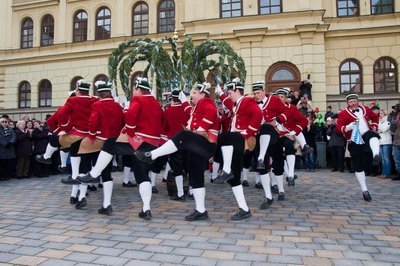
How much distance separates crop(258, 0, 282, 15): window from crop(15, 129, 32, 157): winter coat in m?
12.9

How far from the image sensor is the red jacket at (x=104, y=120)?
18.8 feet

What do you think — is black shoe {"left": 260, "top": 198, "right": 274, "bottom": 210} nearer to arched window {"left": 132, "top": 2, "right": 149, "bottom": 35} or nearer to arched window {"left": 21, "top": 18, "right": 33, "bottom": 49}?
arched window {"left": 132, "top": 2, "right": 149, "bottom": 35}

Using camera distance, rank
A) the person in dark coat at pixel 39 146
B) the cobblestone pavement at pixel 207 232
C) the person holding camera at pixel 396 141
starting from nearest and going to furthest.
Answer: the cobblestone pavement at pixel 207 232 < the person holding camera at pixel 396 141 < the person in dark coat at pixel 39 146

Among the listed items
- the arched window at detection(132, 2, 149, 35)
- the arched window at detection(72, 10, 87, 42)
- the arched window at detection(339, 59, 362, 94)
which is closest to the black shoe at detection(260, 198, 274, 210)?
the arched window at detection(339, 59, 362, 94)

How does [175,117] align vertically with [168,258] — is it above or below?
above

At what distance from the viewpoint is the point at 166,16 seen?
20.6 m

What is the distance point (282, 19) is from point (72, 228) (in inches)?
613

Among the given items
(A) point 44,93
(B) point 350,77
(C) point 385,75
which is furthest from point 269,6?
(A) point 44,93

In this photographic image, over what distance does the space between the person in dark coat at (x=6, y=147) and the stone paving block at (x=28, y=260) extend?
7.65m

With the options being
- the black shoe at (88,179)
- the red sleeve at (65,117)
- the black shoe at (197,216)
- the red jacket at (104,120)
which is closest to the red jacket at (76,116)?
the red sleeve at (65,117)

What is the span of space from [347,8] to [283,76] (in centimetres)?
492

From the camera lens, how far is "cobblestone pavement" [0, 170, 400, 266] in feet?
11.6

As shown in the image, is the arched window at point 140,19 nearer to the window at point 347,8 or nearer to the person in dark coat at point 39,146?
the window at point 347,8

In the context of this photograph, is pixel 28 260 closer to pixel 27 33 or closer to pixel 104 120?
pixel 104 120
